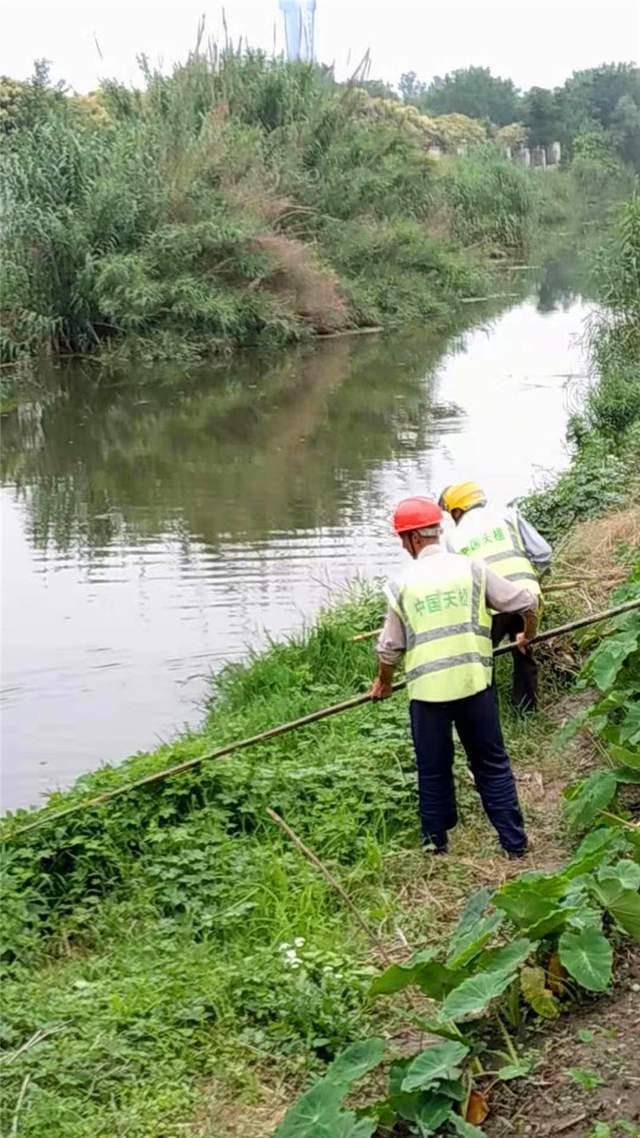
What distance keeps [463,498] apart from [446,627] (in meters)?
1.65

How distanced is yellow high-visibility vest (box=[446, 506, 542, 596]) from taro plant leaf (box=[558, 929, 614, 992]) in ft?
9.22

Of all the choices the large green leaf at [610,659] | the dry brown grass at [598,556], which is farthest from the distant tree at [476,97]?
the large green leaf at [610,659]

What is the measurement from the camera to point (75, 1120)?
411cm

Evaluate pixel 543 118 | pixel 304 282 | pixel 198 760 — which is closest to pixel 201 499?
pixel 198 760

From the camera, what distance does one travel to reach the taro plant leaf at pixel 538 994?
4.07 m

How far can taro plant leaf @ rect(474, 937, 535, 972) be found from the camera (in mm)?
3969

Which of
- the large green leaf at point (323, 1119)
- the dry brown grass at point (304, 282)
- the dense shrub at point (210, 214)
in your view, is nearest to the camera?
the large green leaf at point (323, 1119)

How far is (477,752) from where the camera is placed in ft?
18.4

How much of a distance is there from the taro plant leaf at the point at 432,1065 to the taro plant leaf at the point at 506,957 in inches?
11.8

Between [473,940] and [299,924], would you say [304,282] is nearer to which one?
[299,924]

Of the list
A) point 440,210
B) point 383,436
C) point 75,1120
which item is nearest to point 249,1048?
point 75,1120

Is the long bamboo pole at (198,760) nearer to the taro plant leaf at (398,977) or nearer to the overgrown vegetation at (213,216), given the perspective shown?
the taro plant leaf at (398,977)

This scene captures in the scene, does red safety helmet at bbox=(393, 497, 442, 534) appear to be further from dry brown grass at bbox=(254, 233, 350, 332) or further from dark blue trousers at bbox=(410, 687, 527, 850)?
dry brown grass at bbox=(254, 233, 350, 332)

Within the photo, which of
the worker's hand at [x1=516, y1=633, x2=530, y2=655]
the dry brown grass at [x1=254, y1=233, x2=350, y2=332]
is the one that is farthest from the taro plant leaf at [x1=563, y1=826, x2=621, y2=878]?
the dry brown grass at [x1=254, y1=233, x2=350, y2=332]
